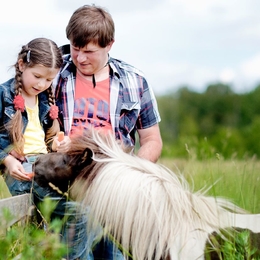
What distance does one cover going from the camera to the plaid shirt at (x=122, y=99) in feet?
14.5

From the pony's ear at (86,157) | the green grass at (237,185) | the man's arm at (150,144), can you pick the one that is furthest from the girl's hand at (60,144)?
the green grass at (237,185)

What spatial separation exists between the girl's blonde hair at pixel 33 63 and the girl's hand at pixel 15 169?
93mm

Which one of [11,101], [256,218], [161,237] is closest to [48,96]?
[11,101]

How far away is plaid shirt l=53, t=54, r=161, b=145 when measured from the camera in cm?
443

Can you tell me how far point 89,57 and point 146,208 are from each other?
146 centimetres

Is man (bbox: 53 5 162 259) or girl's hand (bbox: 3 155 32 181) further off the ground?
man (bbox: 53 5 162 259)

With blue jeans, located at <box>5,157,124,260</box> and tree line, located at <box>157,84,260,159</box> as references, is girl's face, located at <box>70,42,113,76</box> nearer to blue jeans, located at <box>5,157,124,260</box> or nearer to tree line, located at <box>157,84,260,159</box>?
blue jeans, located at <box>5,157,124,260</box>

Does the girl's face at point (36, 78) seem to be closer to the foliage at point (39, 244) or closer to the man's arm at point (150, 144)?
the man's arm at point (150, 144)

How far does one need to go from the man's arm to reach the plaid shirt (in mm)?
52

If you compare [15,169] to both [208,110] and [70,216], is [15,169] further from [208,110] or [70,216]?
[208,110]

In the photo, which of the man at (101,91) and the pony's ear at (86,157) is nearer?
the pony's ear at (86,157)

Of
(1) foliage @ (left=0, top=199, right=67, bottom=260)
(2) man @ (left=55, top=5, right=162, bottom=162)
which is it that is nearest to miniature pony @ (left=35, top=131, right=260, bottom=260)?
(1) foliage @ (left=0, top=199, right=67, bottom=260)

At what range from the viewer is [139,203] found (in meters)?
3.47

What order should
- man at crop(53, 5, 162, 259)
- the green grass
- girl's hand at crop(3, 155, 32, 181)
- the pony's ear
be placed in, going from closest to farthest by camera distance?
1. the pony's ear
2. girl's hand at crop(3, 155, 32, 181)
3. man at crop(53, 5, 162, 259)
4. the green grass
